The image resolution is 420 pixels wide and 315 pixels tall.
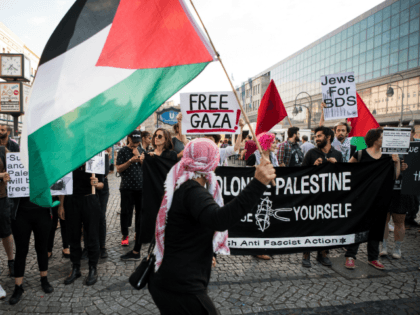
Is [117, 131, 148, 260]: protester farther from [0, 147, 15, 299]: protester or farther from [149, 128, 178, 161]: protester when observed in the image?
[0, 147, 15, 299]: protester

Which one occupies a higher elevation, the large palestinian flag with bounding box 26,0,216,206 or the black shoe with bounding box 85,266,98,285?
the large palestinian flag with bounding box 26,0,216,206

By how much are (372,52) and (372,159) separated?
50.0 meters

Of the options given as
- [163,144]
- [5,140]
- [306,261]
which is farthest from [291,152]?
[5,140]

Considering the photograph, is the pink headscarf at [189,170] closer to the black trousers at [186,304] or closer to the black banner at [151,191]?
the black trousers at [186,304]

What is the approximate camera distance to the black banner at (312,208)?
415 cm

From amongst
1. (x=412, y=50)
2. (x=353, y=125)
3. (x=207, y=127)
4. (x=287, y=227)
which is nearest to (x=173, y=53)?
(x=207, y=127)

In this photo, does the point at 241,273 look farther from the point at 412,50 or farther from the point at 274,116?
the point at 412,50

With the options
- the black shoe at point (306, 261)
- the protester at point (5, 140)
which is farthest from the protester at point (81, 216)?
the black shoe at point (306, 261)

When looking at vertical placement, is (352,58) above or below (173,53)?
above

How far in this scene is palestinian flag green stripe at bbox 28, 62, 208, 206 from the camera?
6.97 feet

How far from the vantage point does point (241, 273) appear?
4.18m

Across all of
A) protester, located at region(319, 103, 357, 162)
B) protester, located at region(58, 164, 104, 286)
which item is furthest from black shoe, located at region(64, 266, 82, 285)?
protester, located at region(319, 103, 357, 162)

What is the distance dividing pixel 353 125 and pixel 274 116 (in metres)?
2.17

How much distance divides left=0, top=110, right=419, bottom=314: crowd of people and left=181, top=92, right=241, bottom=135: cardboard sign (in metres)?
0.35
